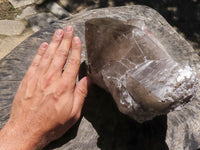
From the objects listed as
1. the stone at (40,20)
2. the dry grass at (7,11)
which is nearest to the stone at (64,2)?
the stone at (40,20)

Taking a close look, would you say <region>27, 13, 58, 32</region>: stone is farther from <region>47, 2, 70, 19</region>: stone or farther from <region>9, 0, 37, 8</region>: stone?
<region>9, 0, 37, 8</region>: stone

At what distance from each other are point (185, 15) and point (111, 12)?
212 cm

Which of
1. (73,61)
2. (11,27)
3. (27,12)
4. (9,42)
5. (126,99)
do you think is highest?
(73,61)

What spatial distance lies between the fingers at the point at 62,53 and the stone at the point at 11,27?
180 cm

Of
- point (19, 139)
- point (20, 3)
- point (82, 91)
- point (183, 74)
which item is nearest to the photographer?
point (183, 74)

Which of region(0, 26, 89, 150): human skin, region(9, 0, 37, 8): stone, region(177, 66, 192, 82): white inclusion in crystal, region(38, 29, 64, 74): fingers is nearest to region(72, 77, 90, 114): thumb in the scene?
region(0, 26, 89, 150): human skin

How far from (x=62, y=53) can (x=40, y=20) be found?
193cm

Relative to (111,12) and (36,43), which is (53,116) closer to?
(36,43)

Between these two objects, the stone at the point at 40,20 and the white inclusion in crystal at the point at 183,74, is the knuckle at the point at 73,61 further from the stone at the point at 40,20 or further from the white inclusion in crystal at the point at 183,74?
the stone at the point at 40,20

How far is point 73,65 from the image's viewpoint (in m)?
1.41

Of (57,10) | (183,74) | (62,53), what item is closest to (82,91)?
(62,53)

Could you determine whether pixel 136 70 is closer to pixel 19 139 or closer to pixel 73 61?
pixel 73 61

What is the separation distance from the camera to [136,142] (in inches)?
58.2

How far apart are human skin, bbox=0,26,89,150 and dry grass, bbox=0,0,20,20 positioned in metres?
2.08
